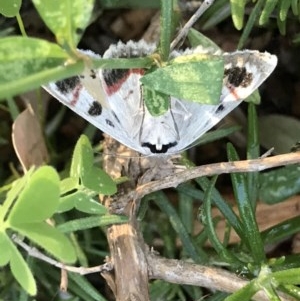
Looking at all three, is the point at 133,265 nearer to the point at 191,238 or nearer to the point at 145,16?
the point at 191,238

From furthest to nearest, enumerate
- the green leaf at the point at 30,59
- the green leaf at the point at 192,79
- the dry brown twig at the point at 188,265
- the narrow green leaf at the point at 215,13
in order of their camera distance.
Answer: the narrow green leaf at the point at 215,13 → the dry brown twig at the point at 188,265 → the green leaf at the point at 192,79 → the green leaf at the point at 30,59

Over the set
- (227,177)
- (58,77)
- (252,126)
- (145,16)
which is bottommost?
(227,177)

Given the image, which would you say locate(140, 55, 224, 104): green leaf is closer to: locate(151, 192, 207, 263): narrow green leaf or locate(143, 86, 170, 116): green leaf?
locate(143, 86, 170, 116): green leaf

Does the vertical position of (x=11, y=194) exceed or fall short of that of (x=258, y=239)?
it exceeds it

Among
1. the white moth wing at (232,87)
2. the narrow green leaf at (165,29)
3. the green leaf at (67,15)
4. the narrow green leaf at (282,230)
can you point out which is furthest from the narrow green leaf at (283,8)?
the green leaf at (67,15)

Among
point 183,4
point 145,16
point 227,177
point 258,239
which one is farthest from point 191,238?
point 145,16

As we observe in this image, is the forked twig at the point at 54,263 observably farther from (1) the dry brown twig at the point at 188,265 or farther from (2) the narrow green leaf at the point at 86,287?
(2) the narrow green leaf at the point at 86,287

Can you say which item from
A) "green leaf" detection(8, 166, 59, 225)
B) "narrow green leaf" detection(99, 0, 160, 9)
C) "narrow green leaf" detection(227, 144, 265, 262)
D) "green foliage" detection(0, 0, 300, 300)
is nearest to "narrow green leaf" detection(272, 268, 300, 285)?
"green foliage" detection(0, 0, 300, 300)
